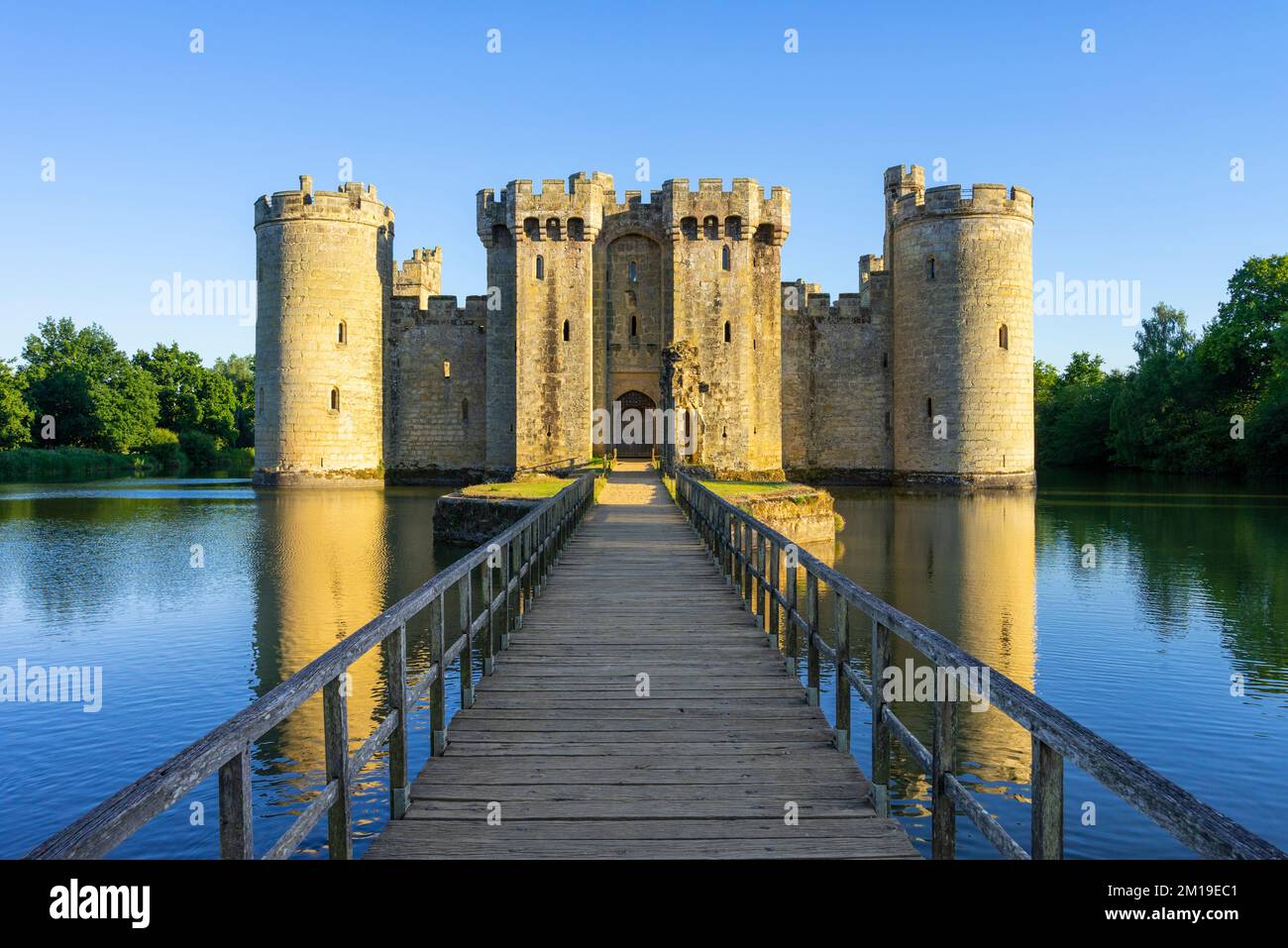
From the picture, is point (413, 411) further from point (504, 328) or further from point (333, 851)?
point (333, 851)

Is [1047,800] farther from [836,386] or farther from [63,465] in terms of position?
[63,465]

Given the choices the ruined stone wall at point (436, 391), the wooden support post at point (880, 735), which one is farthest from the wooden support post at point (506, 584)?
the ruined stone wall at point (436, 391)

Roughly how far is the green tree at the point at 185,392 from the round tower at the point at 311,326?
2688cm

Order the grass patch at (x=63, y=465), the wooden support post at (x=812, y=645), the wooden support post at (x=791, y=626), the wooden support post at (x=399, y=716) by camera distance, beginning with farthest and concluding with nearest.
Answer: the grass patch at (x=63, y=465)
the wooden support post at (x=791, y=626)
the wooden support post at (x=812, y=645)
the wooden support post at (x=399, y=716)

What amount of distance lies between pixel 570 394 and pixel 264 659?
2600 cm

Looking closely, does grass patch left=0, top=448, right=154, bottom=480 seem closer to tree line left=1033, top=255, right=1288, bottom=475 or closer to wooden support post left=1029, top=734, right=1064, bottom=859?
wooden support post left=1029, top=734, right=1064, bottom=859

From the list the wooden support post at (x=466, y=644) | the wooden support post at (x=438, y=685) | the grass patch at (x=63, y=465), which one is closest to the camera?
the wooden support post at (x=438, y=685)

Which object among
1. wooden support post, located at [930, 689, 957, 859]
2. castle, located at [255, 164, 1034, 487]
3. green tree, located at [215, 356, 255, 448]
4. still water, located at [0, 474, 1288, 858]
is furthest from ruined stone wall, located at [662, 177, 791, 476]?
green tree, located at [215, 356, 255, 448]

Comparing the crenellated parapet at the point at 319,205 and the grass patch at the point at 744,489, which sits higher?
the crenellated parapet at the point at 319,205

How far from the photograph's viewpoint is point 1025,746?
28.8ft

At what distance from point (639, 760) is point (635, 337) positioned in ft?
114

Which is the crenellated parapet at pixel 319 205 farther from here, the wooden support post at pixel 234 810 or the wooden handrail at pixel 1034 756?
the wooden support post at pixel 234 810

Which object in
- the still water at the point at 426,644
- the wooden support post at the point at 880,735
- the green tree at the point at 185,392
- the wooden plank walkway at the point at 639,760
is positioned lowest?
the still water at the point at 426,644

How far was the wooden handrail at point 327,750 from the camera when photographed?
2371 mm
